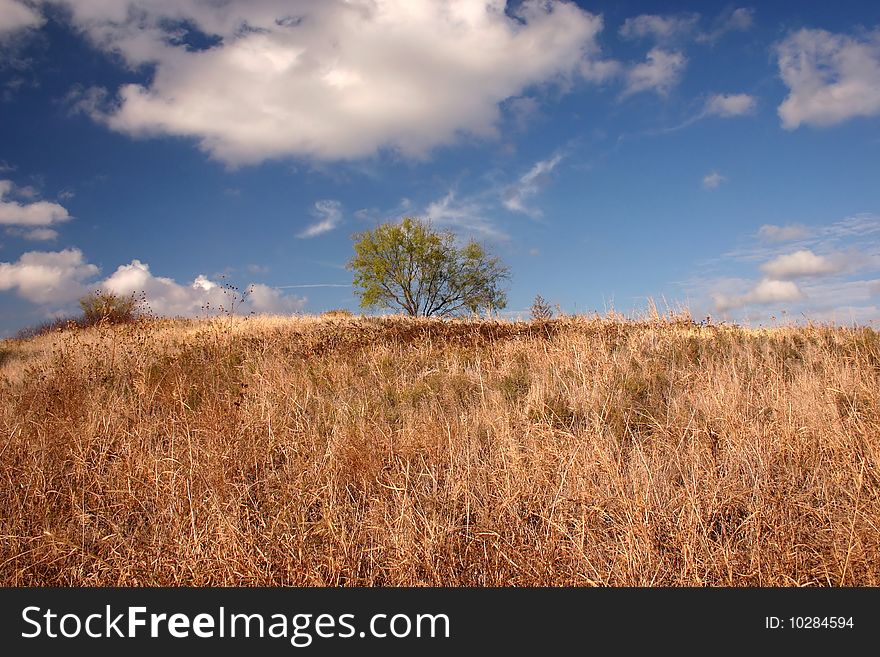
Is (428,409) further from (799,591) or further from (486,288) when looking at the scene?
(486,288)

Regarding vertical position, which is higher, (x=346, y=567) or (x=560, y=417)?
(x=560, y=417)

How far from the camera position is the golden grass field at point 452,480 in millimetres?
3494

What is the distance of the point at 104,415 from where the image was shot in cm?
659

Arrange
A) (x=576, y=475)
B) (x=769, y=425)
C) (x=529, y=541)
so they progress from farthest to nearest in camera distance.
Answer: (x=769, y=425)
(x=576, y=475)
(x=529, y=541)

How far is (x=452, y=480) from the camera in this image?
14.8 feet

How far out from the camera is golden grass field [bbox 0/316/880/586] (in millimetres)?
3494

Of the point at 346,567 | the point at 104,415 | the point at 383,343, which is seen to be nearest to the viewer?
the point at 346,567

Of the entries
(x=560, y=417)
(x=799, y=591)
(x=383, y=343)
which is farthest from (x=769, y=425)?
(x=383, y=343)

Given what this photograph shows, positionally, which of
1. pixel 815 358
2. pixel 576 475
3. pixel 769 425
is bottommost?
pixel 576 475

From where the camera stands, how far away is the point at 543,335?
1291 cm

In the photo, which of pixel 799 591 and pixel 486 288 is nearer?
pixel 799 591

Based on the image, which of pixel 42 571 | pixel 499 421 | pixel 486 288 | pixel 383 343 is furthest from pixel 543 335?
pixel 486 288

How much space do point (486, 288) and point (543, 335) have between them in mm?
31999

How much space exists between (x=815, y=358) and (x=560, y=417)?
5.68 meters
